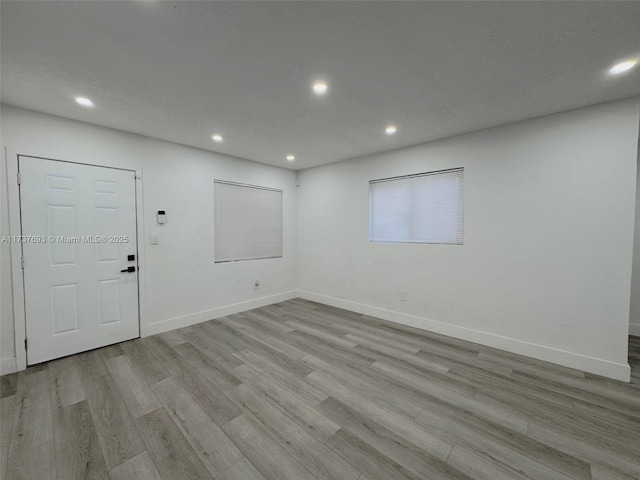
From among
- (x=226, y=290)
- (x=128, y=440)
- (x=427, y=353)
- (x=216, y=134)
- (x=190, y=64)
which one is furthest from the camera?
(x=226, y=290)

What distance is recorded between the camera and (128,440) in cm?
178

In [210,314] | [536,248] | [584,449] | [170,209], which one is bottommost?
[584,449]

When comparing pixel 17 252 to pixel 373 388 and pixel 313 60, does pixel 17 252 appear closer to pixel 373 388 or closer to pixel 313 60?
pixel 313 60

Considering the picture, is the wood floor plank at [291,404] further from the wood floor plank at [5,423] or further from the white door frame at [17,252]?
the white door frame at [17,252]

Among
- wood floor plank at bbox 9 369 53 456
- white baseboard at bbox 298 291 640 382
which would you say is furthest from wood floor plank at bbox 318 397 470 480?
white baseboard at bbox 298 291 640 382

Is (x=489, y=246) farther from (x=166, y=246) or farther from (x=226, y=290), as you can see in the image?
(x=166, y=246)

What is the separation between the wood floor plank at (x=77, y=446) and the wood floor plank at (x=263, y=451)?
2.43ft

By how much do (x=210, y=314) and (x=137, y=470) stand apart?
2.68m

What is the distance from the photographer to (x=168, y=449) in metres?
1.71

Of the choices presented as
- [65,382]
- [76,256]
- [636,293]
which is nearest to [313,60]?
[76,256]

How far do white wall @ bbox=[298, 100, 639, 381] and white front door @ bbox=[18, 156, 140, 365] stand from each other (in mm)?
3609

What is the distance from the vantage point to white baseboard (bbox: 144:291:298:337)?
11.8 ft

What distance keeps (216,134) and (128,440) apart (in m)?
3.19

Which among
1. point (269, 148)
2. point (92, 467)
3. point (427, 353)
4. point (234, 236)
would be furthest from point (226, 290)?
point (427, 353)
